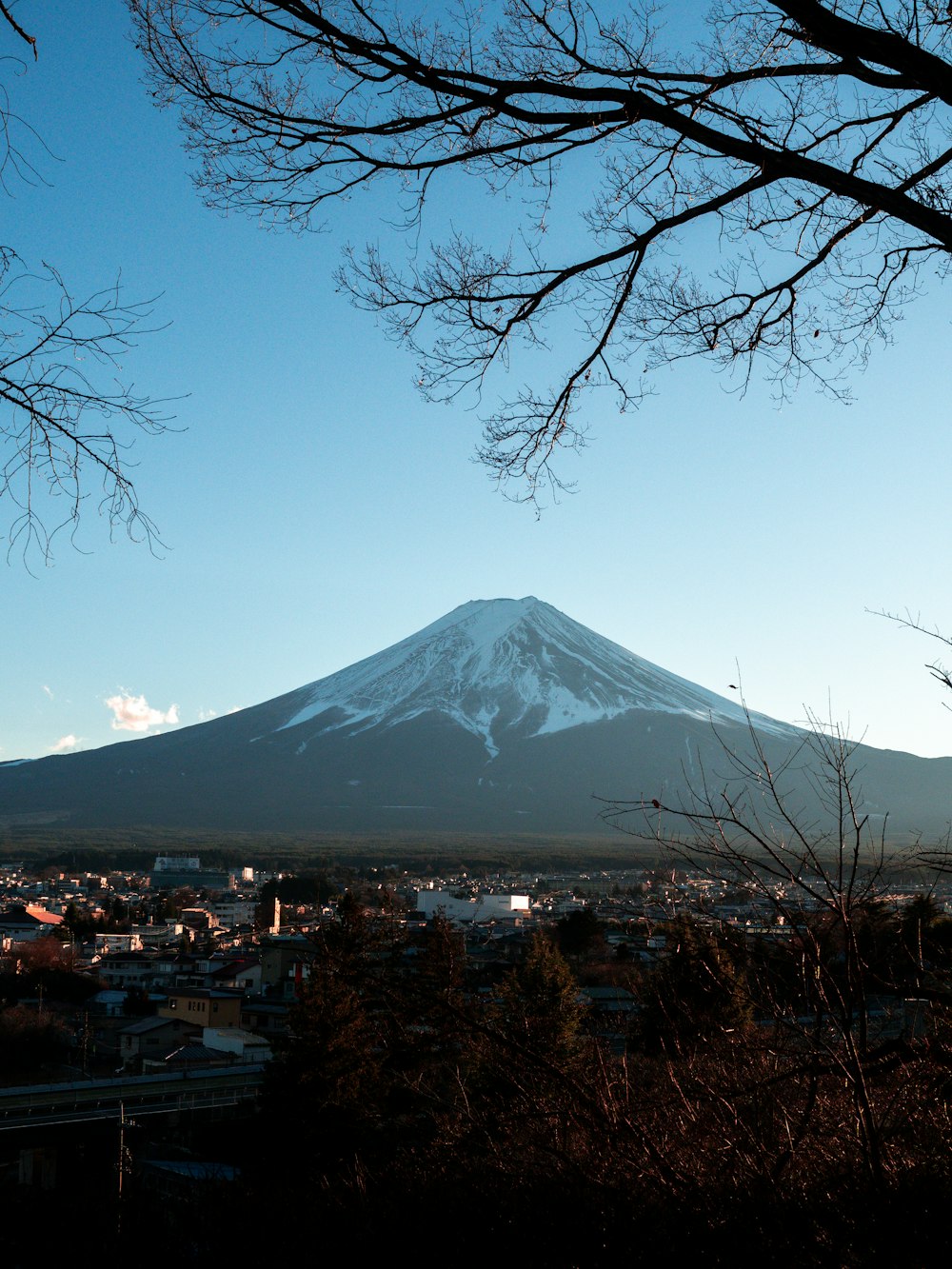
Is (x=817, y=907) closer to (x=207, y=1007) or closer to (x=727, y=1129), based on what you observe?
(x=727, y=1129)

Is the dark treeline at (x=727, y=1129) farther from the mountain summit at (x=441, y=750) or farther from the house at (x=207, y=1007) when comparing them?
the mountain summit at (x=441, y=750)

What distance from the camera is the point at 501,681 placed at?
131625 mm

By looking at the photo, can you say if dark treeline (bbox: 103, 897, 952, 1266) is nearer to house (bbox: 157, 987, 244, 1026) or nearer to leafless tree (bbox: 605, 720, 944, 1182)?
leafless tree (bbox: 605, 720, 944, 1182)

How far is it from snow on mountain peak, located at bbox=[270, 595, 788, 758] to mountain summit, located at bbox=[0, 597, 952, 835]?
8.8 inches

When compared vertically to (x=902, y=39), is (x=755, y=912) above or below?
below

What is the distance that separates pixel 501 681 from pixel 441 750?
1879 centimetres

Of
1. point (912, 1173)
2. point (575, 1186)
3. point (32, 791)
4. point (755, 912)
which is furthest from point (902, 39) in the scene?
point (32, 791)

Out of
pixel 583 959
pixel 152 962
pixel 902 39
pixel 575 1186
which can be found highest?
pixel 902 39

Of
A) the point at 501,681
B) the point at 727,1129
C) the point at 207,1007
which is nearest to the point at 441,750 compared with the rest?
the point at 501,681

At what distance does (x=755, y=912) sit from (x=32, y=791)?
131 m

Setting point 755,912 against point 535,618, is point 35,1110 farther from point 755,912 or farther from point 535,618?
point 535,618

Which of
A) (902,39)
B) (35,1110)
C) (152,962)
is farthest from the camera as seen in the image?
(152,962)

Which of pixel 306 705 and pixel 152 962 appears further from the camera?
pixel 306 705

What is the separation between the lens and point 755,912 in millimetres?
2447
